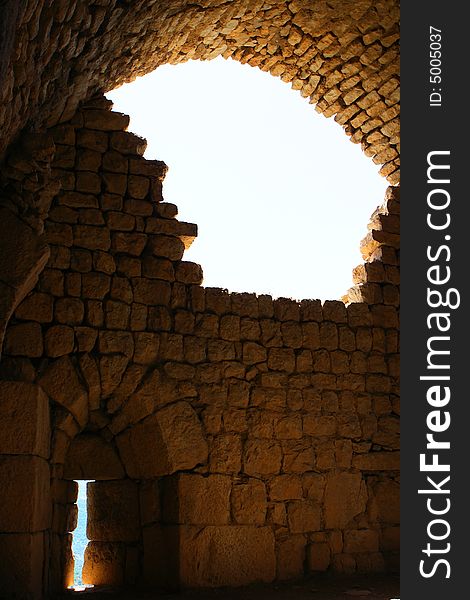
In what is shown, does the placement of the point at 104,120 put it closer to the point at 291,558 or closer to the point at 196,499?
the point at 196,499

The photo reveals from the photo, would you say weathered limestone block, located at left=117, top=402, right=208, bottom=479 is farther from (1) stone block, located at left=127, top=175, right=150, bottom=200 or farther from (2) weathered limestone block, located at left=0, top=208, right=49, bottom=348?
(1) stone block, located at left=127, top=175, right=150, bottom=200

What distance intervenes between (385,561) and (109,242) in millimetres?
4012

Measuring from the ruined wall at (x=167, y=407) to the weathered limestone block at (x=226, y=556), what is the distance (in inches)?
0.5

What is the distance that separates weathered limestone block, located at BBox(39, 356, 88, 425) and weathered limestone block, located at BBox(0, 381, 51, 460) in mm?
175

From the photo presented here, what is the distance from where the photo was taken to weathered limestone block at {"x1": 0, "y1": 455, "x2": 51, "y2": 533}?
16.7 ft

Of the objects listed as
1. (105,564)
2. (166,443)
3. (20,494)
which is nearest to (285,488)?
(166,443)

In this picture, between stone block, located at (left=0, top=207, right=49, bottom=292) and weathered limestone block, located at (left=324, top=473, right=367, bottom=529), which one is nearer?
stone block, located at (left=0, top=207, right=49, bottom=292)

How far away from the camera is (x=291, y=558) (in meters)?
6.24

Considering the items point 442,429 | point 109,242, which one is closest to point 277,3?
point 109,242

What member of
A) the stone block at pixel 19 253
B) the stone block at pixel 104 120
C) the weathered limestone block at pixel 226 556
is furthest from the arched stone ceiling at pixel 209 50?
the weathered limestone block at pixel 226 556

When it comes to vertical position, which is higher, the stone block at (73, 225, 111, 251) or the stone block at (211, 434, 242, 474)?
the stone block at (73, 225, 111, 251)

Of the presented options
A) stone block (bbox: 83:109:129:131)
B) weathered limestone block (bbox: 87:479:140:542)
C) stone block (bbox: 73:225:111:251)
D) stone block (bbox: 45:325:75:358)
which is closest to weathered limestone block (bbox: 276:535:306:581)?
weathered limestone block (bbox: 87:479:140:542)

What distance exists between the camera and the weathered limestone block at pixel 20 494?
508 cm

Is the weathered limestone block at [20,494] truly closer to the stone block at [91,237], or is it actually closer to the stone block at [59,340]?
the stone block at [59,340]
